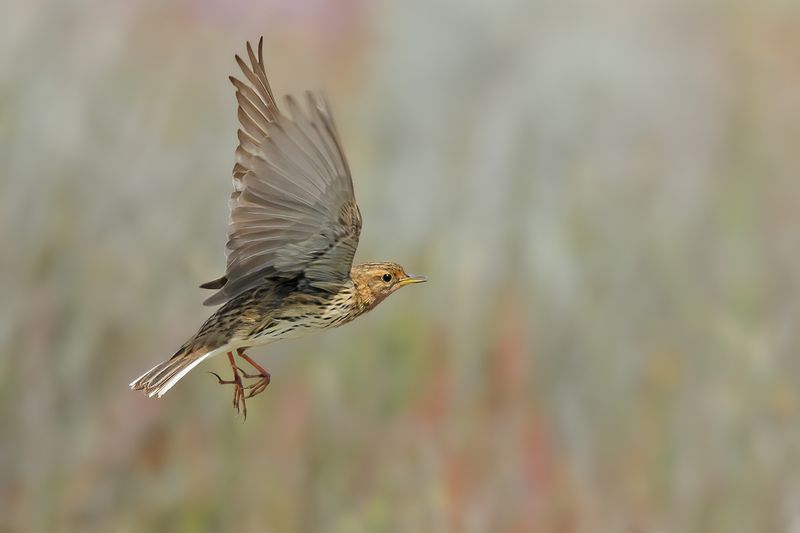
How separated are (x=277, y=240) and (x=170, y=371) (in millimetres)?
233

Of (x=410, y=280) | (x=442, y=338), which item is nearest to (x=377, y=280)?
(x=410, y=280)

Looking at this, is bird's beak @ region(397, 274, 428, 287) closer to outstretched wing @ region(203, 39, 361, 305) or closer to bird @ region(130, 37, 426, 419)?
bird @ region(130, 37, 426, 419)

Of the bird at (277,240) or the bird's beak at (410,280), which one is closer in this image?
the bird at (277,240)

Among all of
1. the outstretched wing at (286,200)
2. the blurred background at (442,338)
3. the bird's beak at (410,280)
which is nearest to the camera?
the outstretched wing at (286,200)

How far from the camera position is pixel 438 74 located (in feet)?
19.8

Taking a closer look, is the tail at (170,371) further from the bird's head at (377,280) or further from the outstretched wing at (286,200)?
the bird's head at (377,280)

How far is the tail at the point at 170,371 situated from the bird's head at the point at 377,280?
0.77 ft

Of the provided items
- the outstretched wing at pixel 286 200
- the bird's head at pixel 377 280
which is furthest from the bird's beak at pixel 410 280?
the outstretched wing at pixel 286 200

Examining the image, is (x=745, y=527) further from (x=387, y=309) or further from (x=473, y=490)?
(x=387, y=309)

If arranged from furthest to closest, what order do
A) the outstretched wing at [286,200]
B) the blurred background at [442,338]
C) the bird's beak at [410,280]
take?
the blurred background at [442,338]
the bird's beak at [410,280]
the outstretched wing at [286,200]

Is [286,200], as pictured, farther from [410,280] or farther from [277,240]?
[410,280]

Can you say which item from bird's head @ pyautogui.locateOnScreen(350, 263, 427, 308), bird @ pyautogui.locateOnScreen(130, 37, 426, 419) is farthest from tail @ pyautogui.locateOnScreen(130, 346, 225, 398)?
bird's head @ pyautogui.locateOnScreen(350, 263, 427, 308)

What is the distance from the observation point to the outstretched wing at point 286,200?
159 cm

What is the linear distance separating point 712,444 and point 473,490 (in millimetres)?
1078
